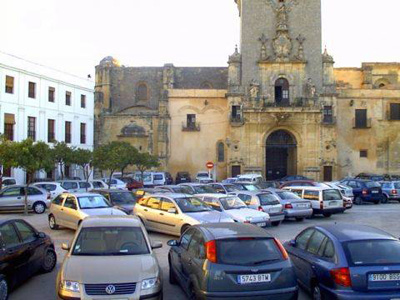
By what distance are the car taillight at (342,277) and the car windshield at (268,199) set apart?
1068 centimetres

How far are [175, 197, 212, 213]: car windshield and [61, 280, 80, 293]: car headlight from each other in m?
7.51

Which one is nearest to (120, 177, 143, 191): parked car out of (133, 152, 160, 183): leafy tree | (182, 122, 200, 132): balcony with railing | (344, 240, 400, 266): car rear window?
(133, 152, 160, 183): leafy tree

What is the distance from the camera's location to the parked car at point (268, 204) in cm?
1753

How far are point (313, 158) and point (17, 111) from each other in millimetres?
26281

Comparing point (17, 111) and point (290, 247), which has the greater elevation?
point (17, 111)

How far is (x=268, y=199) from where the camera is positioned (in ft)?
59.3

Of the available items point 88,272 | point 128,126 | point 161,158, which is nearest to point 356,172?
point 161,158

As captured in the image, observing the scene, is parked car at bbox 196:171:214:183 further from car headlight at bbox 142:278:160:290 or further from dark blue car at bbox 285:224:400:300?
car headlight at bbox 142:278:160:290

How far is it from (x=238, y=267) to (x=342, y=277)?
5.16 feet

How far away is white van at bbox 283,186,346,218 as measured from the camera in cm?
2016

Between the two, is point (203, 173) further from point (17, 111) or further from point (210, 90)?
point (17, 111)

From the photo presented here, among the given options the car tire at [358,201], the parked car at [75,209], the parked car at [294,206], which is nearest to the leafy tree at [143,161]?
the car tire at [358,201]

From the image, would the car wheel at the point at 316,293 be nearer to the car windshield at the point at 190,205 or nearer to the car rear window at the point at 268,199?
the car windshield at the point at 190,205

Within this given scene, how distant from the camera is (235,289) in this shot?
670 centimetres
